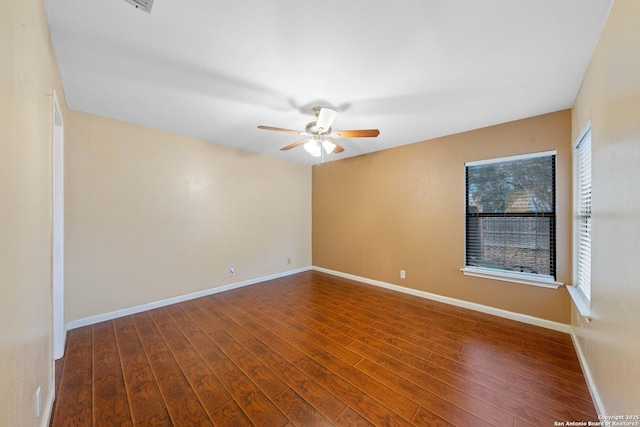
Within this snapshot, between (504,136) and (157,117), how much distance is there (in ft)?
14.1

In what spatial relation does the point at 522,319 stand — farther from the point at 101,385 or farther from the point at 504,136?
the point at 101,385

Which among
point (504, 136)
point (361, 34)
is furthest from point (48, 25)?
point (504, 136)

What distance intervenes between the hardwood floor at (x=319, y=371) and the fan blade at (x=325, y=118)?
2286 millimetres

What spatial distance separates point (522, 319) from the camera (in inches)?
108

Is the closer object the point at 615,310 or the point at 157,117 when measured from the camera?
the point at 615,310

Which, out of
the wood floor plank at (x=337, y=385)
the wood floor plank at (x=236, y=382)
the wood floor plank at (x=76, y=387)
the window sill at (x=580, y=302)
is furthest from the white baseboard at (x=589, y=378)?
the wood floor plank at (x=76, y=387)

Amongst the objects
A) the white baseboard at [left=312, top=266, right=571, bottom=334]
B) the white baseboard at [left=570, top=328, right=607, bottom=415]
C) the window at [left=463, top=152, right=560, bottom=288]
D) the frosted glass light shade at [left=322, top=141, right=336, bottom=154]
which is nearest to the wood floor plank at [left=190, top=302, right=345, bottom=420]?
the white baseboard at [left=570, top=328, right=607, bottom=415]

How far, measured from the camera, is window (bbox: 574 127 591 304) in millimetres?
2038

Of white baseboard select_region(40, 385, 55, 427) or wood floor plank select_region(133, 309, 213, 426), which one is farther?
wood floor plank select_region(133, 309, 213, 426)

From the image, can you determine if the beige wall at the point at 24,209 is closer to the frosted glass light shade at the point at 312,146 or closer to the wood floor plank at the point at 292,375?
the wood floor plank at the point at 292,375

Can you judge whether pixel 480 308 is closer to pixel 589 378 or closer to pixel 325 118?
pixel 589 378

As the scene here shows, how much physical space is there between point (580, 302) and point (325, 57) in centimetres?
299

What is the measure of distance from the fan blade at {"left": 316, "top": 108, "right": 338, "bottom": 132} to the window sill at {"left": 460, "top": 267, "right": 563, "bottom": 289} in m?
2.67

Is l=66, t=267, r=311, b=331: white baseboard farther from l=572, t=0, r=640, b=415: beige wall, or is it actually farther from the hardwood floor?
l=572, t=0, r=640, b=415: beige wall
